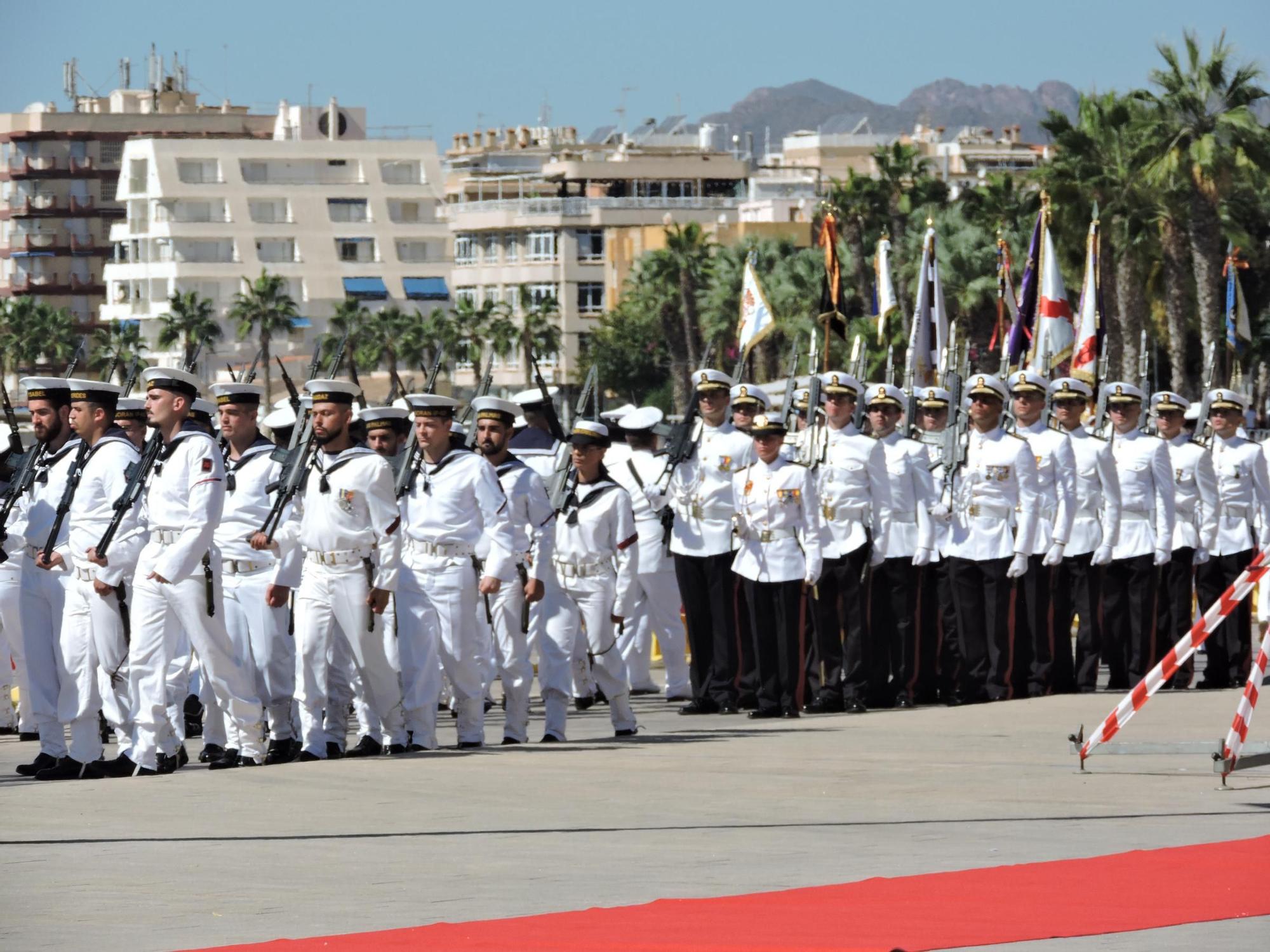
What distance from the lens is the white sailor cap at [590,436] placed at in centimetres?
1384

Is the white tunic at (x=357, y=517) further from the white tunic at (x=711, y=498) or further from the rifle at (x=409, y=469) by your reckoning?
the white tunic at (x=711, y=498)

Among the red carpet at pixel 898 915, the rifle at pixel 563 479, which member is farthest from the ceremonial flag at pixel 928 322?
the red carpet at pixel 898 915

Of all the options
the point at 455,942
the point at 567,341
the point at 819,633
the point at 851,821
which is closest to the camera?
the point at 455,942

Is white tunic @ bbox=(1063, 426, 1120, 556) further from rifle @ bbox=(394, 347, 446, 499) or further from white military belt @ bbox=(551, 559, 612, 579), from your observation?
rifle @ bbox=(394, 347, 446, 499)

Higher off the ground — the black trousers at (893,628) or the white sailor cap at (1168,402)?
the white sailor cap at (1168,402)

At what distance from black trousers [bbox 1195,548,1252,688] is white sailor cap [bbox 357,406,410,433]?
20.8 ft

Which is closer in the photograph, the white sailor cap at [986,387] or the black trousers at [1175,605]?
the white sailor cap at [986,387]

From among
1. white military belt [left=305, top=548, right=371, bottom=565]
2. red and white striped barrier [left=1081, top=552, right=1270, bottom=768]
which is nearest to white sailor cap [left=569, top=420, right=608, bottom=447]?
white military belt [left=305, top=548, right=371, bottom=565]

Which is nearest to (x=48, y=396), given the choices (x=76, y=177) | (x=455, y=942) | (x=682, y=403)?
(x=455, y=942)

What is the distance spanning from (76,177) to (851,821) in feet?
402

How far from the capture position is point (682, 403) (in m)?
87.2

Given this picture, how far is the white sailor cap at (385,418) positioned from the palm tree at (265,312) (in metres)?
82.5

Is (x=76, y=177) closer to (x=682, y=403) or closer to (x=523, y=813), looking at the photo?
(x=682, y=403)

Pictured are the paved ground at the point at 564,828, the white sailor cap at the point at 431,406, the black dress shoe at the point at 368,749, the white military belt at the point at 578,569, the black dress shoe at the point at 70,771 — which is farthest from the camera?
the white military belt at the point at 578,569
